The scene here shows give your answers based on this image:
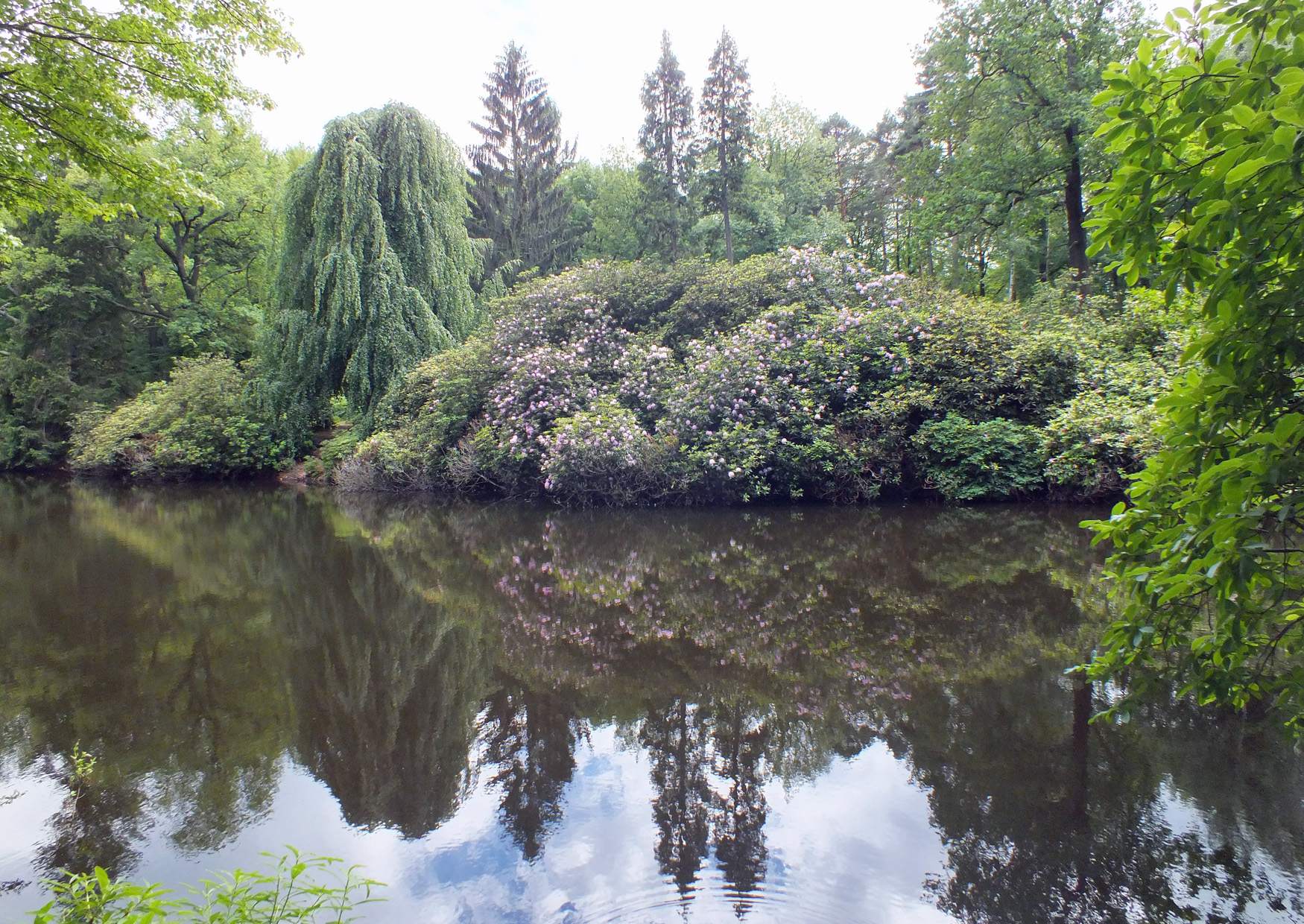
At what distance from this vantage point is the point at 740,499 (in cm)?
1274

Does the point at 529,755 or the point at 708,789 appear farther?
the point at 529,755

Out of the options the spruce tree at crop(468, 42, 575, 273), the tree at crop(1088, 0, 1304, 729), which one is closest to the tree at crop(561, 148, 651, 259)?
the spruce tree at crop(468, 42, 575, 273)

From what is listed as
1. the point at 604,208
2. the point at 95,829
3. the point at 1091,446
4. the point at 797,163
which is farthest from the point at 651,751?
→ the point at 604,208

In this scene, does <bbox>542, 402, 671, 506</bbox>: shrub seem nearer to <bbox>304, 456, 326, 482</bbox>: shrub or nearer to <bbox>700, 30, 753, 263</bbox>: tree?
<bbox>304, 456, 326, 482</bbox>: shrub

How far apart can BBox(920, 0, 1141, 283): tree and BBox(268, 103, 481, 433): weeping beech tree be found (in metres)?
13.3

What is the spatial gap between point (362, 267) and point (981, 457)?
47.1 feet

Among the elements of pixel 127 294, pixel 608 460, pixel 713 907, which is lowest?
pixel 713 907

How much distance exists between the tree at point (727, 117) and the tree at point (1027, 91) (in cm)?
1237

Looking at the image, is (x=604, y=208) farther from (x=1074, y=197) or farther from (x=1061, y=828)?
(x=1061, y=828)

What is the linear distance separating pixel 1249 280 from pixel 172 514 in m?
15.9

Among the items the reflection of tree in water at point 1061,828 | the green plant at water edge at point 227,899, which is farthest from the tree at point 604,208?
the green plant at water edge at point 227,899

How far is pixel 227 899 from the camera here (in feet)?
6.12

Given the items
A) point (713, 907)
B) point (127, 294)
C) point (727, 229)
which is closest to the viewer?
point (713, 907)

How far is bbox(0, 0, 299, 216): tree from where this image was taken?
6.53 metres
